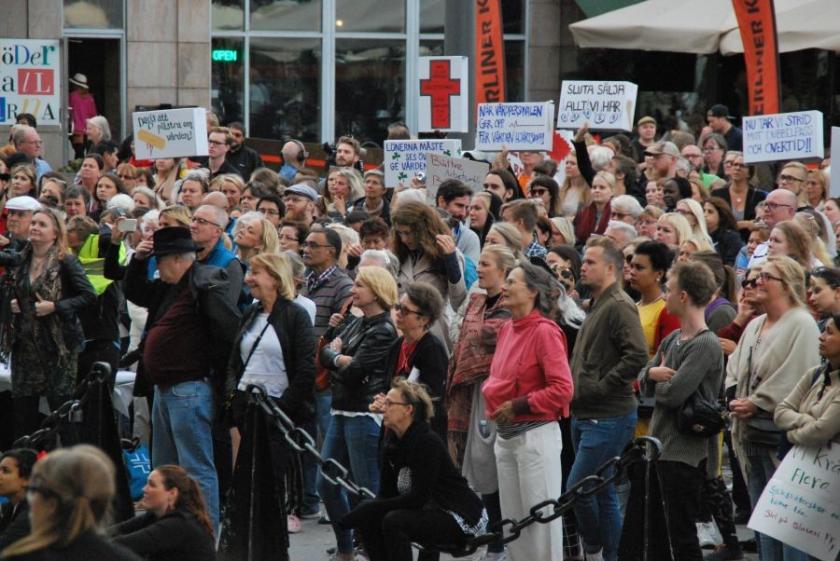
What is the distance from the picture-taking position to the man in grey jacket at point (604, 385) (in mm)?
9062

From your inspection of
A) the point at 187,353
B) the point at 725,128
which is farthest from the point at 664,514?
the point at 725,128

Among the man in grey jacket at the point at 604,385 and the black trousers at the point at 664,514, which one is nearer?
the black trousers at the point at 664,514

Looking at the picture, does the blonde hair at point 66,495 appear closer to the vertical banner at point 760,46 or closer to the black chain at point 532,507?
the black chain at point 532,507

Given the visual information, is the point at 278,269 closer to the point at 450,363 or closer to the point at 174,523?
the point at 450,363

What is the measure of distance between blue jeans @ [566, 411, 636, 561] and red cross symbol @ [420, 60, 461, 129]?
6.86 m

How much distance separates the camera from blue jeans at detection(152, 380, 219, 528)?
9750 millimetres

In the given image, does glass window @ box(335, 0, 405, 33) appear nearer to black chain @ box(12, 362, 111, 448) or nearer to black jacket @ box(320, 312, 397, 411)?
black jacket @ box(320, 312, 397, 411)

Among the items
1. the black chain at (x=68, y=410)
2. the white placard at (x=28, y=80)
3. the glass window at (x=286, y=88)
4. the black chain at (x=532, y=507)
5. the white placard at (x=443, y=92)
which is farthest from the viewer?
the glass window at (x=286, y=88)

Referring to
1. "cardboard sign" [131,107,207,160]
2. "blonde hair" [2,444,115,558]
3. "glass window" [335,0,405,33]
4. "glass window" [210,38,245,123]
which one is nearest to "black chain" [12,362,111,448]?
"blonde hair" [2,444,115,558]

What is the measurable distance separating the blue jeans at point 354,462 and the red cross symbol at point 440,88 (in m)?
6.53

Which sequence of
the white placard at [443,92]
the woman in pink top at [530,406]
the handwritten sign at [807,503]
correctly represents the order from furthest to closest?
the white placard at [443,92] < the woman in pink top at [530,406] < the handwritten sign at [807,503]

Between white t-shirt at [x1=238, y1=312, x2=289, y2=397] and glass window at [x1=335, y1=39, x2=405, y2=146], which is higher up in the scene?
glass window at [x1=335, y1=39, x2=405, y2=146]

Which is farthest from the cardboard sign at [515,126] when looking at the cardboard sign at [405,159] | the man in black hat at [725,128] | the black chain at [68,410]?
the black chain at [68,410]

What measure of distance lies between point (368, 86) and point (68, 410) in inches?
710
